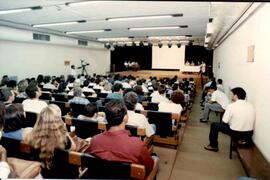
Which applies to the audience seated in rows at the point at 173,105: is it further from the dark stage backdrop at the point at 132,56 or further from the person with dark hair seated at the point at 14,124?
the dark stage backdrop at the point at 132,56

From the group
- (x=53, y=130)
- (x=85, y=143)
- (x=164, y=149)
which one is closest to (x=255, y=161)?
(x=164, y=149)

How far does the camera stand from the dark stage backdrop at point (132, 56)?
19612 millimetres

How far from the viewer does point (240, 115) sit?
12.0 feet

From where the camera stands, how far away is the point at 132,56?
20203mm

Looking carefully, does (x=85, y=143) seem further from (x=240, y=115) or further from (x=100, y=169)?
(x=240, y=115)

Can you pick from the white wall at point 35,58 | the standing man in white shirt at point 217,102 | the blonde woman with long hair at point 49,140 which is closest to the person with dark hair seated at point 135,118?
the blonde woman with long hair at point 49,140

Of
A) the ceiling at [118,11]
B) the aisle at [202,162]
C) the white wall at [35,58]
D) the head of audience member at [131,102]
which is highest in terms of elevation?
the ceiling at [118,11]

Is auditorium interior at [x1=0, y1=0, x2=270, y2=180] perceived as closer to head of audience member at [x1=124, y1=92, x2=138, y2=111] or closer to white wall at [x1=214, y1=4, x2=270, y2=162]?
white wall at [x1=214, y1=4, x2=270, y2=162]

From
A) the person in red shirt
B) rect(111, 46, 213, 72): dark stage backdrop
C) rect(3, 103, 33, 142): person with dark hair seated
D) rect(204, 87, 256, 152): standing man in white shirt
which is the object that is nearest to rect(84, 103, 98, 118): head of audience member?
rect(3, 103, 33, 142): person with dark hair seated

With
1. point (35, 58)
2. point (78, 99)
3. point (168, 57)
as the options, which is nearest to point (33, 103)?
point (78, 99)

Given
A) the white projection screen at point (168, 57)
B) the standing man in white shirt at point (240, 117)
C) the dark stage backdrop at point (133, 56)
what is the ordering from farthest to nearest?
the dark stage backdrop at point (133, 56) → the white projection screen at point (168, 57) → the standing man in white shirt at point (240, 117)

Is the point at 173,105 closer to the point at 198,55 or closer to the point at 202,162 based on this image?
the point at 202,162

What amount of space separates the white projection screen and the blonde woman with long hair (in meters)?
16.6

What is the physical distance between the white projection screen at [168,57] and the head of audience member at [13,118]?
16.4 m
